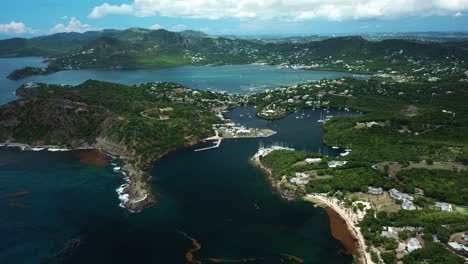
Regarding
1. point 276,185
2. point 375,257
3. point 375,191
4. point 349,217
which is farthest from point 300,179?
point 375,257

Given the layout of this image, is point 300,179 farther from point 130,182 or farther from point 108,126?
point 108,126

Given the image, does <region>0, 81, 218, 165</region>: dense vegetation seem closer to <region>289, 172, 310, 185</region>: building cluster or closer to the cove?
the cove

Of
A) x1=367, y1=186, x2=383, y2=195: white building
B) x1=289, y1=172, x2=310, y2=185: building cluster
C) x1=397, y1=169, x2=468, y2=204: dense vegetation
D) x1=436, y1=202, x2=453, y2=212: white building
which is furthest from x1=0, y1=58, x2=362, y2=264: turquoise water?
x1=397, y1=169, x2=468, y2=204: dense vegetation

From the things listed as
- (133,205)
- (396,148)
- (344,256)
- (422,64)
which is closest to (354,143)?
(396,148)

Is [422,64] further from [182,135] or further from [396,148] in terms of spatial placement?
[182,135]

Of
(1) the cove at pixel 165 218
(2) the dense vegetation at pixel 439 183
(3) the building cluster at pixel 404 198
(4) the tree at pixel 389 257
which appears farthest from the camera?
(2) the dense vegetation at pixel 439 183

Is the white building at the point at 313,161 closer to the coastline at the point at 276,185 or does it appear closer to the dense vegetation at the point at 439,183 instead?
the coastline at the point at 276,185

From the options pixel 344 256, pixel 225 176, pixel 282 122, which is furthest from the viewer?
pixel 282 122

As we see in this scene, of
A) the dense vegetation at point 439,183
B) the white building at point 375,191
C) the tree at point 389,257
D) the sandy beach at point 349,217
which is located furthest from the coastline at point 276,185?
the dense vegetation at point 439,183
